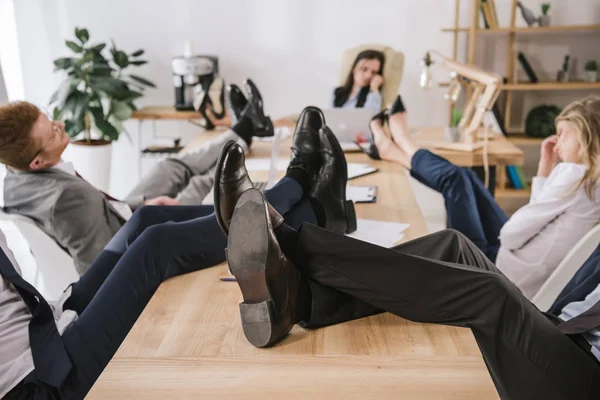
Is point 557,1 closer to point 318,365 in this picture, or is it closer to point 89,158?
→ point 89,158

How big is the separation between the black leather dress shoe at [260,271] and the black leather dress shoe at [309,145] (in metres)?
0.79

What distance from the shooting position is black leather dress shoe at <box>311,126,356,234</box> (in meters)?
1.91

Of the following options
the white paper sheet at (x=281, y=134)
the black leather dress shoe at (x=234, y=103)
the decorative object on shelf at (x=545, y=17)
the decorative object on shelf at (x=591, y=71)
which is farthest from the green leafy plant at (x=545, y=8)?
the black leather dress shoe at (x=234, y=103)

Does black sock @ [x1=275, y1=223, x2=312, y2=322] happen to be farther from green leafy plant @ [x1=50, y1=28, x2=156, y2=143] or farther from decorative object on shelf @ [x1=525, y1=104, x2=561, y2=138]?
decorative object on shelf @ [x1=525, y1=104, x2=561, y2=138]

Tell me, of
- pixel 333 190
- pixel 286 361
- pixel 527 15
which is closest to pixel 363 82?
pixel 527 15

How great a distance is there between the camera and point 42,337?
55.9 inches

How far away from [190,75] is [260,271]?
3385 mm

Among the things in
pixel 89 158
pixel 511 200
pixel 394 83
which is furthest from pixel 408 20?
pixel 89 158

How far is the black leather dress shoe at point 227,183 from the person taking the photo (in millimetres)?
1327

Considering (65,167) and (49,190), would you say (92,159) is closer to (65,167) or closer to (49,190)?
(65,167)

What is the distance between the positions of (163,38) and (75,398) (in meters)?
3.68

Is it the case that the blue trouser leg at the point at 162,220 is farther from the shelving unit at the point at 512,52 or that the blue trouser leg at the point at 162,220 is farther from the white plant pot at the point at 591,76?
the white plant pot at the point at 591,76

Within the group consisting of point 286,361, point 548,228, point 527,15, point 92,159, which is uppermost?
point 527,15

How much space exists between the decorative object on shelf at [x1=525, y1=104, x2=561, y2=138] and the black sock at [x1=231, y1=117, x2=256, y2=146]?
7.73 feet
